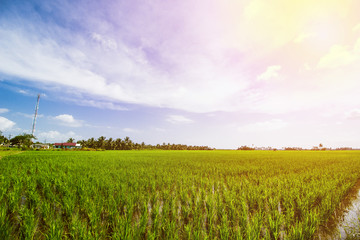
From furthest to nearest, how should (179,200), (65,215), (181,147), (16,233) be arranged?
1. (181,147)
2. (179,200)
3. (65,215)
4. (16,233)

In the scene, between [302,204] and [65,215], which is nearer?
[65,215]

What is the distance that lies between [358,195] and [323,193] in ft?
8.54

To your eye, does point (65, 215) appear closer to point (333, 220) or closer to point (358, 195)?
point (333, 220)

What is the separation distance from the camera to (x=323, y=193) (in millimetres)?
4582

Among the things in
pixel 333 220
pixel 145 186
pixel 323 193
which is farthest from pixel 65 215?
pixel 323 193

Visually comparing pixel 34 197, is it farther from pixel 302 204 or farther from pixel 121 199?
pixel 302 204

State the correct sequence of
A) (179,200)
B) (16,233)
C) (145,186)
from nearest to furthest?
(16,233), (179,200), (145,186)

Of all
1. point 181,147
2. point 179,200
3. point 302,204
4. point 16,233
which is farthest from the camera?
point 181,147

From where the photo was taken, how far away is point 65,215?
3537 mm

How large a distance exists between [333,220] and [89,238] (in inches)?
185

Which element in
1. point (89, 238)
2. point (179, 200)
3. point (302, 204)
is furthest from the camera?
point (179, 200)

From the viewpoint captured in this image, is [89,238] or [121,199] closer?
[89,238]

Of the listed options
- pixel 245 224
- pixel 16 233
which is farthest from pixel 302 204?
pixel 16 233

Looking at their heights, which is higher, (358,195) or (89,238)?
(89,238)
